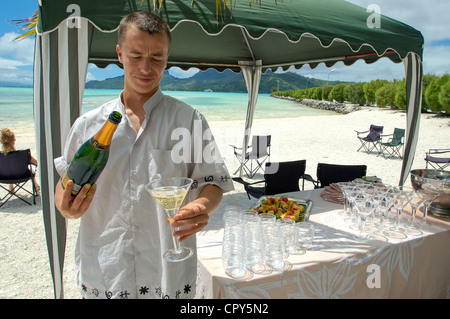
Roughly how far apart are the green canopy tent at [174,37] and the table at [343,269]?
1.58 meters

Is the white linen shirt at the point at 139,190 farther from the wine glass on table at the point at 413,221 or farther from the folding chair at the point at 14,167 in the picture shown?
the folding chair at the point at 14,167

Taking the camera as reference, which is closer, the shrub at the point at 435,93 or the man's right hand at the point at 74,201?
the man's right hand at the point at 74,201

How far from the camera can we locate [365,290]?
2.07 m

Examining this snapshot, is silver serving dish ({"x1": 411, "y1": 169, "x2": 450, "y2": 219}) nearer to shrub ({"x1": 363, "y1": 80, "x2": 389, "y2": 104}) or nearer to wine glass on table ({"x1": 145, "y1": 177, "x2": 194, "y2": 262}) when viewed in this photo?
wine glass on table ({"x1": 145, "y1": 177, "x2": 194, "y2": 262})

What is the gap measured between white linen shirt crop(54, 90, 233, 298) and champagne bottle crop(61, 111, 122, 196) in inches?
3.8

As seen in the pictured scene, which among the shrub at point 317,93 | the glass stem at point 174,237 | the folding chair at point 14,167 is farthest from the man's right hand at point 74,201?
the shrub at point 317,93

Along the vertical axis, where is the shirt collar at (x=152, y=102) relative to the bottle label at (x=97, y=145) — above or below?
above

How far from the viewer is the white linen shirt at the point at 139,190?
4.13ft

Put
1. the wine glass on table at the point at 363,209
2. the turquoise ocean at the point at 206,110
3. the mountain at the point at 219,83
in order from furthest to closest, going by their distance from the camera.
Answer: the mountain at the point at 219,83
the turquoise ocean at the point at 206,110
the wine glass on table at the point at 363,209

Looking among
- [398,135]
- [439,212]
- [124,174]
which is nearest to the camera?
[124,174]

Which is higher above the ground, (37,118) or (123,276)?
(37,118)

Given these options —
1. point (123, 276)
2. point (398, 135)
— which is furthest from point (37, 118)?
point (398, 135)
